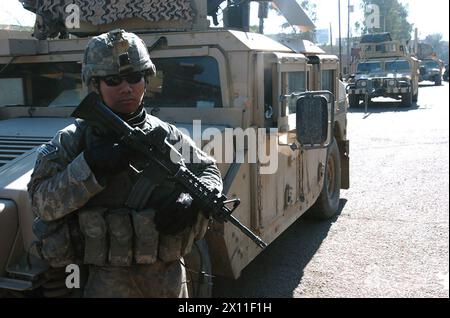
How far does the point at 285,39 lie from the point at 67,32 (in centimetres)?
170

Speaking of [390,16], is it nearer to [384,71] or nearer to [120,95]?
[384,71]

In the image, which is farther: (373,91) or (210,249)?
(373,91)

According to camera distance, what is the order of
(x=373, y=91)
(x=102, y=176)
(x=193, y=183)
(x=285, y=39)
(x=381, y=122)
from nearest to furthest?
1. (x=102, y=176)
2. (x=193, y=183)
3. (x=285, y=39)
4. (x=381, y=122)
5. (x=373, y=91)

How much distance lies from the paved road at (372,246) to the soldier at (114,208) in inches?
68.2

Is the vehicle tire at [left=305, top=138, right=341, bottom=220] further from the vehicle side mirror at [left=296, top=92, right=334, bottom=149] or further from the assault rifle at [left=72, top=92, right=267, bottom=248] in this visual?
the assault rifle at [left=72, top=92, right=267, bottom=248]

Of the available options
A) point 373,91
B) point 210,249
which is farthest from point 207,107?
point 373,91

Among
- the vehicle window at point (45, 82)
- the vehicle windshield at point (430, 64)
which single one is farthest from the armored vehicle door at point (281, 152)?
the vehicle windshield at point (430, 64)

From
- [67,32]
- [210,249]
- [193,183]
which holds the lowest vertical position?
[210,249]

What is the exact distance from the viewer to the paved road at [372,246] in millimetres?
3811

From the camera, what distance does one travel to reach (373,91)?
1762cm

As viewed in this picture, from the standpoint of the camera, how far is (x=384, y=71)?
18500 mm

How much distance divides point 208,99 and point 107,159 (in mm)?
1674

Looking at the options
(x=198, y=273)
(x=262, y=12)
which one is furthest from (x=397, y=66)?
(x=198, y=273)
